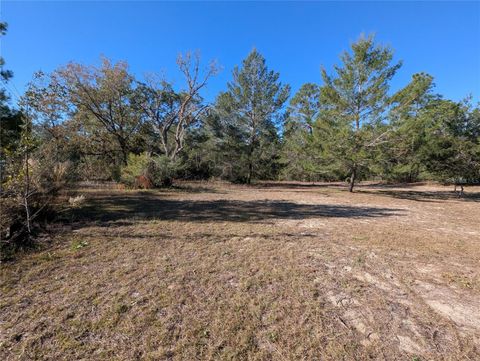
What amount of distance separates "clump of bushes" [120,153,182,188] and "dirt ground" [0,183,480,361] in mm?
8004

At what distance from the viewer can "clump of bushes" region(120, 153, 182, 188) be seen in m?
11.9

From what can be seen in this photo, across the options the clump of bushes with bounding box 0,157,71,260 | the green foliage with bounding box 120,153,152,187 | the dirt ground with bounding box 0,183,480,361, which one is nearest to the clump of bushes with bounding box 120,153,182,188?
the green foliage with bounding box 120,153,152,187

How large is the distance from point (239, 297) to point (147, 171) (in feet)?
37.1

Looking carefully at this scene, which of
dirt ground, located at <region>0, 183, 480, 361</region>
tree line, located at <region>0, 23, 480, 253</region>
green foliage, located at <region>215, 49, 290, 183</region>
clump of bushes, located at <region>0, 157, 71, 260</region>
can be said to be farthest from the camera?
green foliage, located at <region>215, 49, 290, 183</region>

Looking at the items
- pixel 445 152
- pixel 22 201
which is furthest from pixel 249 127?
pixel 22 201

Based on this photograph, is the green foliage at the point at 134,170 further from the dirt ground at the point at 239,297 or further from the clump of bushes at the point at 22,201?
the dirt ground at the point at 239,297

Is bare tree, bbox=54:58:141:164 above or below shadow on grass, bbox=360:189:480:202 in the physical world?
above

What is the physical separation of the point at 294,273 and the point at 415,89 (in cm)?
1213

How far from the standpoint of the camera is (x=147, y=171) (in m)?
12.3

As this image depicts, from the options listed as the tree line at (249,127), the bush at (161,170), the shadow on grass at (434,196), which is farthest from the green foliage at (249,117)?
the shadow on grass at (434,196)

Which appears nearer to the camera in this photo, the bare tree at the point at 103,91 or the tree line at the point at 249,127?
the tree line at the point at 249,127

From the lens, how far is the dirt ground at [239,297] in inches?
67.6

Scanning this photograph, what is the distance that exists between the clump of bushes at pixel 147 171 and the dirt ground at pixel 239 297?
800 centimetres

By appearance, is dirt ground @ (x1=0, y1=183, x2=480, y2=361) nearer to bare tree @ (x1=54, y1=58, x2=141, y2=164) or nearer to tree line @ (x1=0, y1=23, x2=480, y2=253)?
tree line @ (x1=0, y1=23, x2=480, y2=253)
